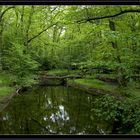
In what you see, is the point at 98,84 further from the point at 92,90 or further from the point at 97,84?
the point at 92,90

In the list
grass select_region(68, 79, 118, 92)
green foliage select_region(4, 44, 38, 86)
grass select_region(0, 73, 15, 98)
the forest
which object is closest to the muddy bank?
the forest

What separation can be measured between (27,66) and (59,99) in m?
1.96

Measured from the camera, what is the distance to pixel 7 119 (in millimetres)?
7367

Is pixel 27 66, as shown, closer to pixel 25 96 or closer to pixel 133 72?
pixel 25 96

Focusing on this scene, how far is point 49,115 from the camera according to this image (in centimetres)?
846

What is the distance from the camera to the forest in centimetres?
447

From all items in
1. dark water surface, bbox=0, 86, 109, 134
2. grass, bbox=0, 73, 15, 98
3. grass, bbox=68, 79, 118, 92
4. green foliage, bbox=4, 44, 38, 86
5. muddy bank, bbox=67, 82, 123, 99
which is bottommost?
dark water surface, bbox=0, 86, 109, 134

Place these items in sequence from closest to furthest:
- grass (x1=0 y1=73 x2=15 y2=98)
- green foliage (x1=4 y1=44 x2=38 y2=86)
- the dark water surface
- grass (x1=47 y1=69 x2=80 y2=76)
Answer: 1. the dark water surface
2. green foliage (x1=4 y1=44 x2=38 y2=86)
3. grass (x1=0 y1=73 x2=15 y2=98)
4. grass (x1=47 y1=69 x2=80 y2=76)

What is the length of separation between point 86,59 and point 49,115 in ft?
6.61

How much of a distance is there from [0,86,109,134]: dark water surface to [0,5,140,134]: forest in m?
0.06

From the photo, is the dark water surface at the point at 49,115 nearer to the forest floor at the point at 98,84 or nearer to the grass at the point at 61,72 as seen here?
the forest floor at the point at 98,84

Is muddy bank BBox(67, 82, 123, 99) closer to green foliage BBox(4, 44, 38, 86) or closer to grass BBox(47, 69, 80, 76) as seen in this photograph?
grass BBox(47, 69, 80, 76)

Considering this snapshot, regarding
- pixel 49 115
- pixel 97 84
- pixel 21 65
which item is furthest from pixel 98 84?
pixel 49 115

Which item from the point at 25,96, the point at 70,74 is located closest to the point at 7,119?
the point at 25,96
